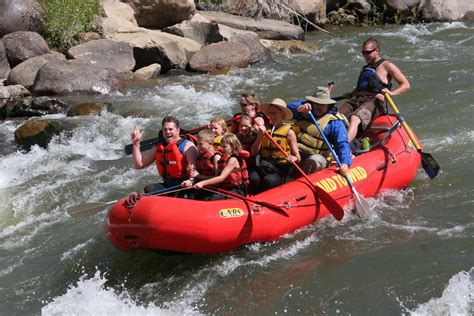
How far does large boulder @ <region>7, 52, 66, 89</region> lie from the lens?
11.3 metres

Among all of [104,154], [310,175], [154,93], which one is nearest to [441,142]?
[310,175]

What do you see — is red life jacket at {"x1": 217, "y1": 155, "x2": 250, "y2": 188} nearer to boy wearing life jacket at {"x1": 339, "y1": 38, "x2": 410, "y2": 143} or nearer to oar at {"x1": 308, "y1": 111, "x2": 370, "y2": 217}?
oar at {"x1": 308, "y1": 111, "x2": 370, "y2": 217}

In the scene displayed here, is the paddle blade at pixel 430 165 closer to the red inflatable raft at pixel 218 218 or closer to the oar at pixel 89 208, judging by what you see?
the red inflatable raft at pixel 218 218

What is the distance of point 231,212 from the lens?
504 cm

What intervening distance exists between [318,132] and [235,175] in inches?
43.5

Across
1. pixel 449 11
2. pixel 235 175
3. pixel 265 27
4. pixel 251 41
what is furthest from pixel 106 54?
pixel 449 11

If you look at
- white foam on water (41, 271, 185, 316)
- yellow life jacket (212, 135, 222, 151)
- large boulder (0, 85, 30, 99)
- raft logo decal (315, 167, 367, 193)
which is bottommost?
large boulder (0, 85, 30, 99)

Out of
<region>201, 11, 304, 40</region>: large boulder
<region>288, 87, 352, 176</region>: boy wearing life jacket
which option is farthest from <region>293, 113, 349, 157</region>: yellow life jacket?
<region>201, 11, 304, 40</region>: large boulder

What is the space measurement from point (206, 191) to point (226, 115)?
183 inches

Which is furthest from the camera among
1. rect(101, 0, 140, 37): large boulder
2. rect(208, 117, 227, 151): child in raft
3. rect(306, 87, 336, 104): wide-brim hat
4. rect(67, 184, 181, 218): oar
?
rect(101, 0, 140, 37): large boulder

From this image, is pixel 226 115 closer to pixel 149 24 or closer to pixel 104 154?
pixel 104 154

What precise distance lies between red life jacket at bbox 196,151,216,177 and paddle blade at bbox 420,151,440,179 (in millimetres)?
2396

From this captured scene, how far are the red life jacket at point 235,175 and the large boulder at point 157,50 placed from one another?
752cm

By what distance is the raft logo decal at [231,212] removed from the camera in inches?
197
